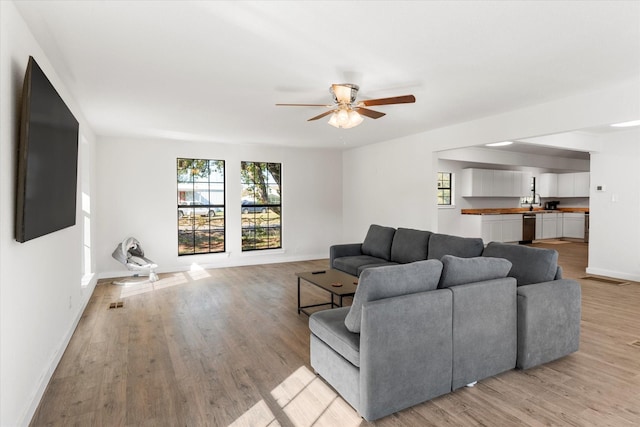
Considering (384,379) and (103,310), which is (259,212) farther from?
(384,379)

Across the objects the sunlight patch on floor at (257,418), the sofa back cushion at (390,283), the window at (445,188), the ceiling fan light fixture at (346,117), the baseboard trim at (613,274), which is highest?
the ceiling fan light fixture at (346,117)

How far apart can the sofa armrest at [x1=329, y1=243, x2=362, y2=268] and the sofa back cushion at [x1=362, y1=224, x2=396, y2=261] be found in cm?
11

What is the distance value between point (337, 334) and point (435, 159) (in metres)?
A: 4.33

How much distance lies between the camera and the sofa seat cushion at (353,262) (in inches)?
197

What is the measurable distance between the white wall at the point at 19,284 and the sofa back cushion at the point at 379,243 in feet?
12.8

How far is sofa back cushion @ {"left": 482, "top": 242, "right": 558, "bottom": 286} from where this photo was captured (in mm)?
3057

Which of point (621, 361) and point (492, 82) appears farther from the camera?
point (492, 82)

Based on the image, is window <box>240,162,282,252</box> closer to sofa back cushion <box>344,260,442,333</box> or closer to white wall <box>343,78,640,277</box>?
white wall <box>343,78,640,277</box>

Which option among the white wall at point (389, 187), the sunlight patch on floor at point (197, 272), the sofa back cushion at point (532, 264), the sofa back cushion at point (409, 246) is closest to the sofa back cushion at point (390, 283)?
the sofa back cushion at point (532, 264)

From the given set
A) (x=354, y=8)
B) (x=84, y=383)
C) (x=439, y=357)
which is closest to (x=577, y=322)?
(x=439, y=357)

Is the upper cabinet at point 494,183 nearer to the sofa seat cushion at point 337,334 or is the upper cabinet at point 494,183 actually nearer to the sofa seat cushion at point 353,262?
the sofa seat cushion at point 353,262

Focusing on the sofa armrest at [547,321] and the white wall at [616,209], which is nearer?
the sofa armrest at [547,321]

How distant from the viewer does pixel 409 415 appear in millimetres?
2281

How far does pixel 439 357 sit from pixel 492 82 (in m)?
2.63
